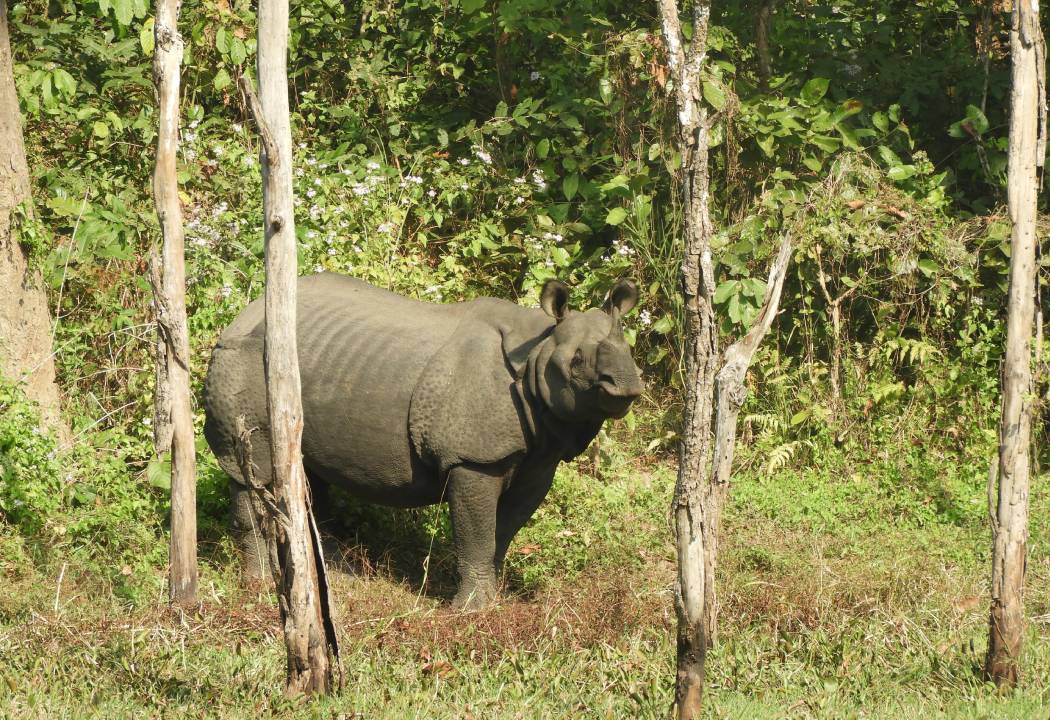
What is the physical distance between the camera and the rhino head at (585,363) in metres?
6.30

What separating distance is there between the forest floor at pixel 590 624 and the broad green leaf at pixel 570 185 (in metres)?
2.32

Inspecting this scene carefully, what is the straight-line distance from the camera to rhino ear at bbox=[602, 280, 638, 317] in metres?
6.65

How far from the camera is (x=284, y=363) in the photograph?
520 cm

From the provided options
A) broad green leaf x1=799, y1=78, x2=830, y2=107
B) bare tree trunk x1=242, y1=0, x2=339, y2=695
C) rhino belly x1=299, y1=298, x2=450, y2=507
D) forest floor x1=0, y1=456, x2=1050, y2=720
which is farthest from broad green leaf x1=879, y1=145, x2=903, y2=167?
bare tree trunk x1=242, y1=0, x2=339, y2=695

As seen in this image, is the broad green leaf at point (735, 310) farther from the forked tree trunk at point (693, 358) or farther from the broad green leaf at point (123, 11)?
the broad green leaf at point (123, 11)

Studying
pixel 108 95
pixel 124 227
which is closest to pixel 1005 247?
pixel 124 227

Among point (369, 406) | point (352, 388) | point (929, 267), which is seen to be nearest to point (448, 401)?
point (369, 406)

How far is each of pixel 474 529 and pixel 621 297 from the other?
1.42 meters

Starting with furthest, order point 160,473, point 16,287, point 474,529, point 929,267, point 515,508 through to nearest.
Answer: point 929,267, point 16,287, point 160,473, point 515,508, point 474,529

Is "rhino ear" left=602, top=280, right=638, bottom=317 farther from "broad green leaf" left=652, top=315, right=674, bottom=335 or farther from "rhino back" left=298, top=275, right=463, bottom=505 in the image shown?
"broad green leaf" left=652, top=315, right=674, bottom=335

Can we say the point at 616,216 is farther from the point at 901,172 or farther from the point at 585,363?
the point at 585,363

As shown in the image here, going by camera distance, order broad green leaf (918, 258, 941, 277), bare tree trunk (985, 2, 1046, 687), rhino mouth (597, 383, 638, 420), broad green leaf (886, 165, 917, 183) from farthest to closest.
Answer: broad green leaf (886, 165, 917, 183) → broad green leaf (918, 258, 941, 277) → rhino mouth (597, 383, 638, 420) → bare tree trunk (985, 2, 1046, 687)

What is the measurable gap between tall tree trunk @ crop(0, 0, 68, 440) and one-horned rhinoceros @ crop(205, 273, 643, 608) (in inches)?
59.6

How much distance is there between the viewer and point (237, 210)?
9.59 metres
